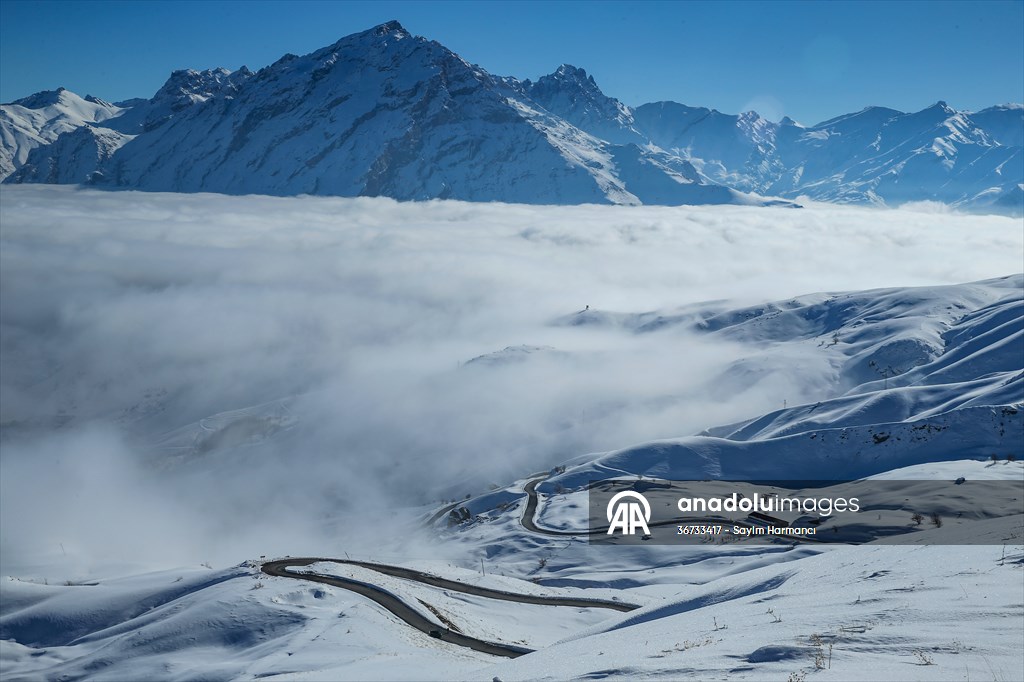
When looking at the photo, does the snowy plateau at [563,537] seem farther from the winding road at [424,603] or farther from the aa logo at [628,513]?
the aa logo at [628,513]

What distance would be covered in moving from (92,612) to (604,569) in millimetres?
44489

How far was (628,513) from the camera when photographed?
81.6 m

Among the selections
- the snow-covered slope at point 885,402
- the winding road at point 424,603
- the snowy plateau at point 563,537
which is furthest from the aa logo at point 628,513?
the winding road at point 424,603

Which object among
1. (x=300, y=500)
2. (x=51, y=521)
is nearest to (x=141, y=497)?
(x=51, y=521)

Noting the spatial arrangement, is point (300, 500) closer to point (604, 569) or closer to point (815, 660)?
point (604, 569)

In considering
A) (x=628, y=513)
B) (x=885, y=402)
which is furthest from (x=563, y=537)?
(x=885, y=402)

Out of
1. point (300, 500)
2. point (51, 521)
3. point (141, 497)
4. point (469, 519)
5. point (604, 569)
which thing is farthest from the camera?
point (141, 497)

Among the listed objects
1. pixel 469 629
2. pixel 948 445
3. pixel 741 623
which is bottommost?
pixel 469 629

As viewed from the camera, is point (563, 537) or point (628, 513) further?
point (628, 513)

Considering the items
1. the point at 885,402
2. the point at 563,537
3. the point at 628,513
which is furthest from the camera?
the point at 885,402

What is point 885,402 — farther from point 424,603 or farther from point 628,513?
point 424,603

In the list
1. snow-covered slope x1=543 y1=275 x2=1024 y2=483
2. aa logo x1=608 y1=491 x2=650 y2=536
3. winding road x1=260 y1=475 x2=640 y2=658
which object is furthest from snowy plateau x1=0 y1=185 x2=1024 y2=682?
aa logo x1=608 y1=491 x2=650 y2=536

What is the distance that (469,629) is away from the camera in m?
42.8

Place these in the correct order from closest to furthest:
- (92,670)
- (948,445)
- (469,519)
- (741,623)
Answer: (741,623), (92,670), (948,445), (469,519)
